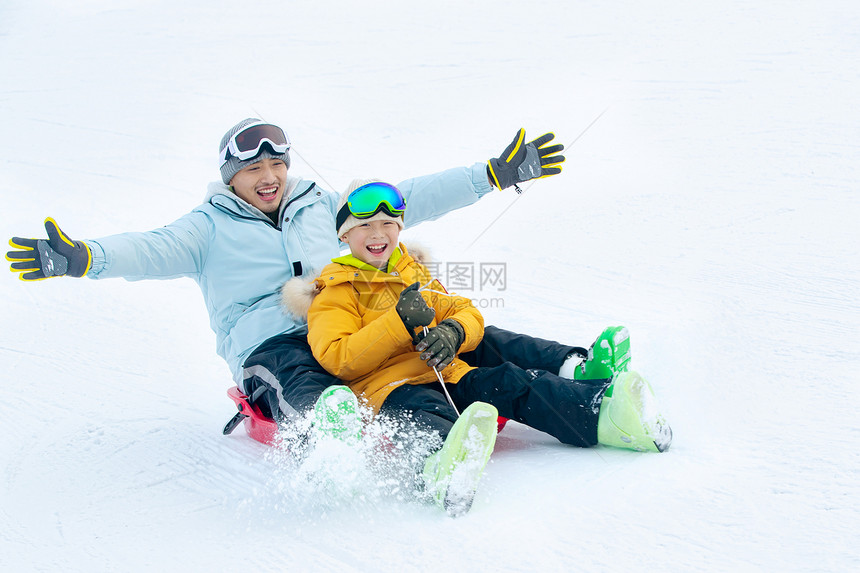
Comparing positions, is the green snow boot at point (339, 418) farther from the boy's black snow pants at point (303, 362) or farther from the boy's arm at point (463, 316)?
the boy's arm at point (463, 316)

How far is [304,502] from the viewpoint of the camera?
2.21 metres

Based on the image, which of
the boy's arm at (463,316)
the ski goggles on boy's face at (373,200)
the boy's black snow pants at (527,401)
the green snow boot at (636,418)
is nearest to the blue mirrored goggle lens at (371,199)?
the ski goggles on boy's face at (373,200)

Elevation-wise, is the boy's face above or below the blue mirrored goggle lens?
below

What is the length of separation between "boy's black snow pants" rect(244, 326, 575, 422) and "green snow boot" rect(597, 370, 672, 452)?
0.40 m

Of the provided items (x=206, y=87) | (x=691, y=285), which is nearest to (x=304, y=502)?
(x=691, y=285)

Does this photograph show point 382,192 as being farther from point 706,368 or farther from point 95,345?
point 95,345

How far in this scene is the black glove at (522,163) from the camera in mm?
3381

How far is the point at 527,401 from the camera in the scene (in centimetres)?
253

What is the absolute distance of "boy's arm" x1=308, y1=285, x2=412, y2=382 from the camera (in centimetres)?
245

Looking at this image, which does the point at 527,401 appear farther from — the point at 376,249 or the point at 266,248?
the point at 266,248

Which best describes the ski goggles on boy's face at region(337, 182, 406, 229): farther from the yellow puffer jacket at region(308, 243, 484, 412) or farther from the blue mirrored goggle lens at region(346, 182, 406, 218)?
the yellow puffer jacket at region(308, 243, 484, 412)

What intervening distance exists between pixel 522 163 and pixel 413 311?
4.17 ft

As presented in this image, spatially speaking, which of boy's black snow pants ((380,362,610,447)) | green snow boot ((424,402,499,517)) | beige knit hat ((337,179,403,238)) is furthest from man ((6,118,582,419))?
green snow boot ((424,402,499,517))

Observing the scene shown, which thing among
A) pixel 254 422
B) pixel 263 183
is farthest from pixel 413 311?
pixel 263 183
